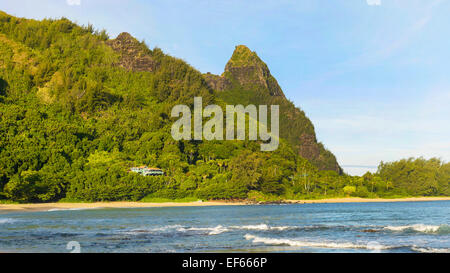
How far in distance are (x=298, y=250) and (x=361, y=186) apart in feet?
347

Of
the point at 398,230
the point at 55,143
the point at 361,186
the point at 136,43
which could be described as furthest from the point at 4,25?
the point at 398,230

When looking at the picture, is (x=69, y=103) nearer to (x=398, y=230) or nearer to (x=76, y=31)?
(x=76, y=31)

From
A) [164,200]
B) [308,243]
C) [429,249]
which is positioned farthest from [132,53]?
[429,249]

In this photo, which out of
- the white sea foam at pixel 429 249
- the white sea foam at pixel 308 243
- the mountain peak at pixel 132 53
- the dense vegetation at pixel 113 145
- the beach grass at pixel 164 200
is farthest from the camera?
the mountain peak at pixel 132 53

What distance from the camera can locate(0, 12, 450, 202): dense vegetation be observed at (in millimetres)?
83000

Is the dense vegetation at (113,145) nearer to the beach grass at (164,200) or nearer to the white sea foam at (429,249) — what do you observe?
the beach grass at (164,200)

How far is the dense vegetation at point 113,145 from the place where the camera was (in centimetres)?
8300

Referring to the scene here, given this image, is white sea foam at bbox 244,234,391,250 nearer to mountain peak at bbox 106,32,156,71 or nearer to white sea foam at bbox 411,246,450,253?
white sea foam at bbox 411,246,450,253

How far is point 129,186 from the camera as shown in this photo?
8206cm

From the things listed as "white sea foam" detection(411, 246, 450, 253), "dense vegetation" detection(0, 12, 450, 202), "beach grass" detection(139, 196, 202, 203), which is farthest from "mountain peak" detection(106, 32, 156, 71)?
"white sea foam" detection(411, 246, 450, 253)

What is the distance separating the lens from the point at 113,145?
11206cm

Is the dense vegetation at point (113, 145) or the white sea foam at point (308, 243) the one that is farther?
the dense vegetation at point (113, 145)

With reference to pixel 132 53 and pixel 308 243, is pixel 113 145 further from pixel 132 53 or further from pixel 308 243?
pixel 308 243

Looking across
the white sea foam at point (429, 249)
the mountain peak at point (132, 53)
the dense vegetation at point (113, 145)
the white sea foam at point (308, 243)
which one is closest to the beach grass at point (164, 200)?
the dense vegetation at point (113, 145)
